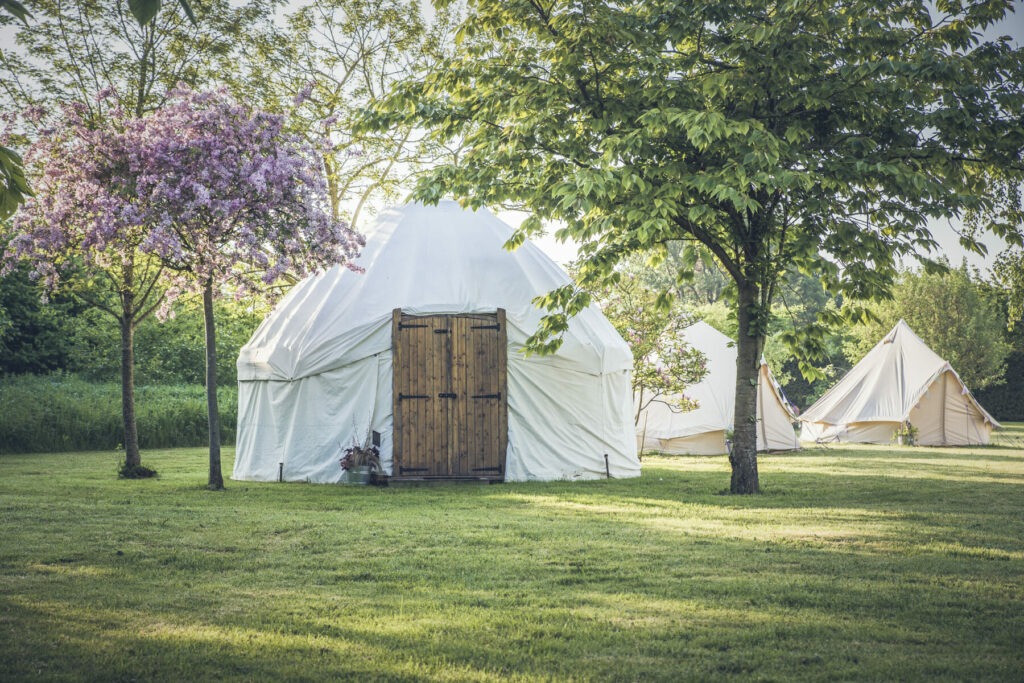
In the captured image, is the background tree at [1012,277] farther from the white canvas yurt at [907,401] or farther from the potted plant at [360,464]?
the potted plant at [360,464]

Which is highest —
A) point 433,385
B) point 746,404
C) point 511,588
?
point 433,385

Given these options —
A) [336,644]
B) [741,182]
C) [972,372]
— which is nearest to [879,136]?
[741,182]

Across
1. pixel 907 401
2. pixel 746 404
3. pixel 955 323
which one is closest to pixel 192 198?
pixel 746 404

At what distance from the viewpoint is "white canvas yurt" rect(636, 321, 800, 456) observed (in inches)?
684

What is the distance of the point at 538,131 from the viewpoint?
8.49 meters

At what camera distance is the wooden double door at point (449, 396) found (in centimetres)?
1074

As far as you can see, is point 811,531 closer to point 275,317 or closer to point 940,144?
point 940,144

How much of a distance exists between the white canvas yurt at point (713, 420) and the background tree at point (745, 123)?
8.10 metres

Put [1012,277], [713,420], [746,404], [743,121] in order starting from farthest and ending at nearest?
[713,420]
[1012,277]
[746,404]
[743,121]

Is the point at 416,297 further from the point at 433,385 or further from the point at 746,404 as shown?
the point at 746,404

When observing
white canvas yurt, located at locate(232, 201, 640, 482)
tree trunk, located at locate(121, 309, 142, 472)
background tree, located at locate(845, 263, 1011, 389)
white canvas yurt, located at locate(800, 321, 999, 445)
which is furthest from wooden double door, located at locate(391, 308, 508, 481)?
background tree, located at locate(845, 263, 1011, 389)

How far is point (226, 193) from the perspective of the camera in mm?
8781

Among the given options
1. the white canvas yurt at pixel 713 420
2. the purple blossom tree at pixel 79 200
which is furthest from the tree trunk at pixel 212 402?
the white canvas yurt at pixel 713 420

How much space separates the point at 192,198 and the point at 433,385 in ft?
12.0
